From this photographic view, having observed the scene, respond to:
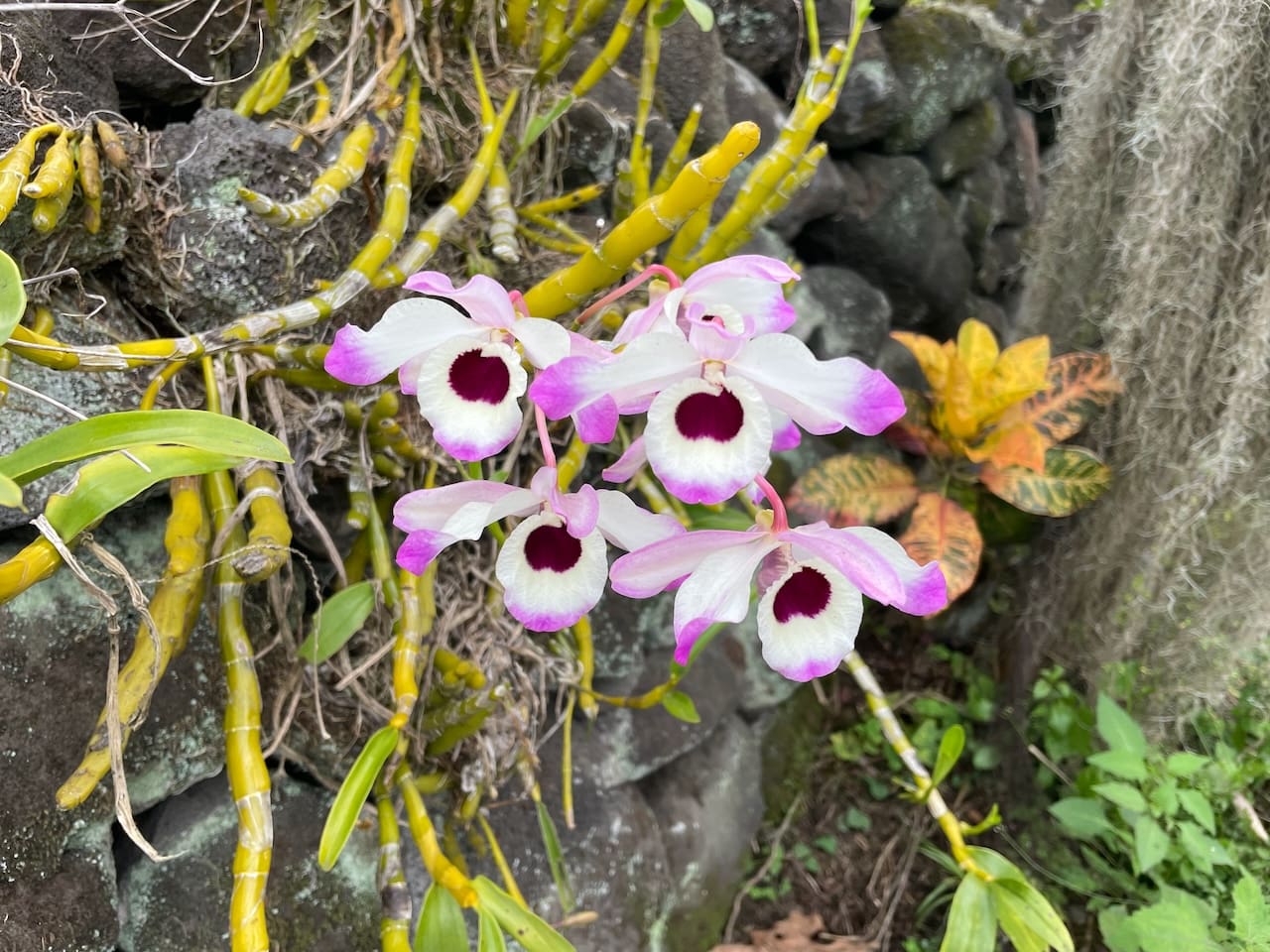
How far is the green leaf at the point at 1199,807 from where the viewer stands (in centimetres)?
117

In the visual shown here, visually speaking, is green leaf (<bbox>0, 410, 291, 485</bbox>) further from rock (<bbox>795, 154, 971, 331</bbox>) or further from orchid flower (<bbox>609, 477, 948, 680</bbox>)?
rock (<bbox>795, 154, 971, 331</bbox>)

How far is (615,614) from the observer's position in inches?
51.1

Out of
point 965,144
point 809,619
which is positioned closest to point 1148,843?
point 809,619

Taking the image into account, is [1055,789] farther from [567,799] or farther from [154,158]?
[154,158]

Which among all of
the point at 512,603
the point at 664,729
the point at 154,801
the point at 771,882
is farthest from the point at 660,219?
the point at 771,882

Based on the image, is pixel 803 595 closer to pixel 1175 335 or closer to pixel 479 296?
pixel 479 296

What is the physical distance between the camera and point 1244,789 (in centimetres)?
129

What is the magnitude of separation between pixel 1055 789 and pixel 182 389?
1.58 meters

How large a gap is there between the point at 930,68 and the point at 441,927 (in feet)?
5.90

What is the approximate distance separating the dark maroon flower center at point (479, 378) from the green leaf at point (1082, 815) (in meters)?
1.20

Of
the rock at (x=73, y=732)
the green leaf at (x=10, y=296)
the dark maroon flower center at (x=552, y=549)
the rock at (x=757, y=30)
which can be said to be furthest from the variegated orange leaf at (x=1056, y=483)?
the green leaf at (x=10, y=296)

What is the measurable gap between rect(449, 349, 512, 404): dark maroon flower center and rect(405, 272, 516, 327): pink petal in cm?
2

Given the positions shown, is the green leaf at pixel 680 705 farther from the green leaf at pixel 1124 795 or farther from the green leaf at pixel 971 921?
the green leaf at pixel 1124 795

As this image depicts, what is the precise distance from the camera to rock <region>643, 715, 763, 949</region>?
1.36m
